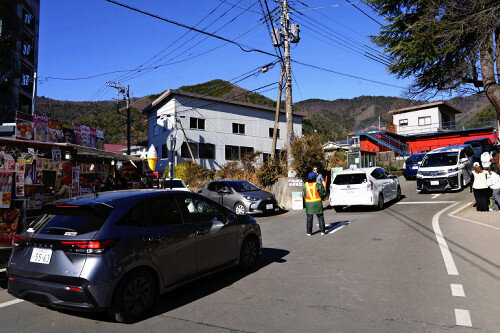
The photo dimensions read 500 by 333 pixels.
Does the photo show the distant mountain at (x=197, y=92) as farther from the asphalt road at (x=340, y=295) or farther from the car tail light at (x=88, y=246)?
the car tail light at (x=88, y=246)

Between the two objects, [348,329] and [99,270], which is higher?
[99,270]

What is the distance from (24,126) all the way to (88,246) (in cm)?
1275

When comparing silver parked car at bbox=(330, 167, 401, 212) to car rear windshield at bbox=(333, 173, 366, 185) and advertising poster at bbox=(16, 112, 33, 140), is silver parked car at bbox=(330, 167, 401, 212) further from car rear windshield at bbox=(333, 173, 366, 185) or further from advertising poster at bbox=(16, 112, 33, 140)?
advertising poster at bbox=(16, 112, 33, 140)

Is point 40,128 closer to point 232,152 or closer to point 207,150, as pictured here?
point 207,150

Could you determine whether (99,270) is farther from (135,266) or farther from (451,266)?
(451,266)

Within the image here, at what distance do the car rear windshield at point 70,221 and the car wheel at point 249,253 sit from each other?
265cm

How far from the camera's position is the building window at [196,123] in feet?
104

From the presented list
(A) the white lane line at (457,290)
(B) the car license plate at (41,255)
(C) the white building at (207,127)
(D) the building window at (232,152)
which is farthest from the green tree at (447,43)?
(D) the building window at (232,152)

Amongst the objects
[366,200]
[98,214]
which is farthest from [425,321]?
[366,200]

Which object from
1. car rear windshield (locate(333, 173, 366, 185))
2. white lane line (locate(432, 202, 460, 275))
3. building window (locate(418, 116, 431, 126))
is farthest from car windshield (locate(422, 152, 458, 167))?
building window (locate(418, 116, 431, 126))

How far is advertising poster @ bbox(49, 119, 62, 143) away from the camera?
51.4 feet

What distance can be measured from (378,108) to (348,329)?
200646 millimetres

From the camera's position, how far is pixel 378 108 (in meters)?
189

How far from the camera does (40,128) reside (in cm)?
1491
